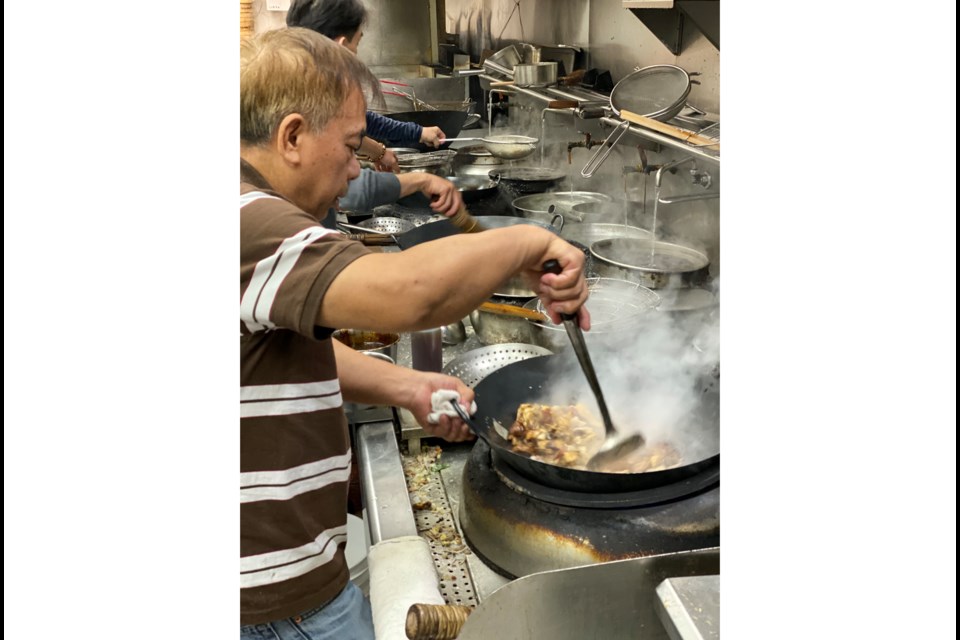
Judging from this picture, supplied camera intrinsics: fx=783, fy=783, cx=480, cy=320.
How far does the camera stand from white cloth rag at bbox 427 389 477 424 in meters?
1.26

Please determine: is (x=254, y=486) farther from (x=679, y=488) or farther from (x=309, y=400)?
(x=679, y=488)

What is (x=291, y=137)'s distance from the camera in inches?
36.8

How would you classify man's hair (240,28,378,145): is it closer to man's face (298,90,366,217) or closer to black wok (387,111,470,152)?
man's face (298,90,366,217)

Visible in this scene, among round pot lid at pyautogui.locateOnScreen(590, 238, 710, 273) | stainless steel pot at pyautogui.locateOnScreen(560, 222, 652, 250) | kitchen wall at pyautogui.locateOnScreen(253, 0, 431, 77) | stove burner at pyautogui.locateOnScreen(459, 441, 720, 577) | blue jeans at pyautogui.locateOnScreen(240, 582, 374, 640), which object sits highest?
kitchen wall at pyautogui.locateOnScreen(253, 0, 431, 77)

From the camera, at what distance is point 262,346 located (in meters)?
0.93

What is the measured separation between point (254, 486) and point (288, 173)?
0.39 m

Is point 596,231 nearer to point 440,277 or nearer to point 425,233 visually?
point 425,233

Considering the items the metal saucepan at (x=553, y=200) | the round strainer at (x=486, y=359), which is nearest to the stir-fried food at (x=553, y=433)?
the round strainer at (x=486, y=359)

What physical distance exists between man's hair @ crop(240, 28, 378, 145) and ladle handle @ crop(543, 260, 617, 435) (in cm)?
34

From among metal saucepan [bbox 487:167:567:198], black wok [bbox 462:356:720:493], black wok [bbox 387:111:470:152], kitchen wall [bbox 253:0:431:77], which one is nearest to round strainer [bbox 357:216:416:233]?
metal saucepan [bbox 487:167:567:198]

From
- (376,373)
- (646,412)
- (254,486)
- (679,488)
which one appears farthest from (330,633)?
(646,412)

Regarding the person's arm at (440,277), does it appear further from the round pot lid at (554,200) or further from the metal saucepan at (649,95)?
the round pot lid at (554,200)
